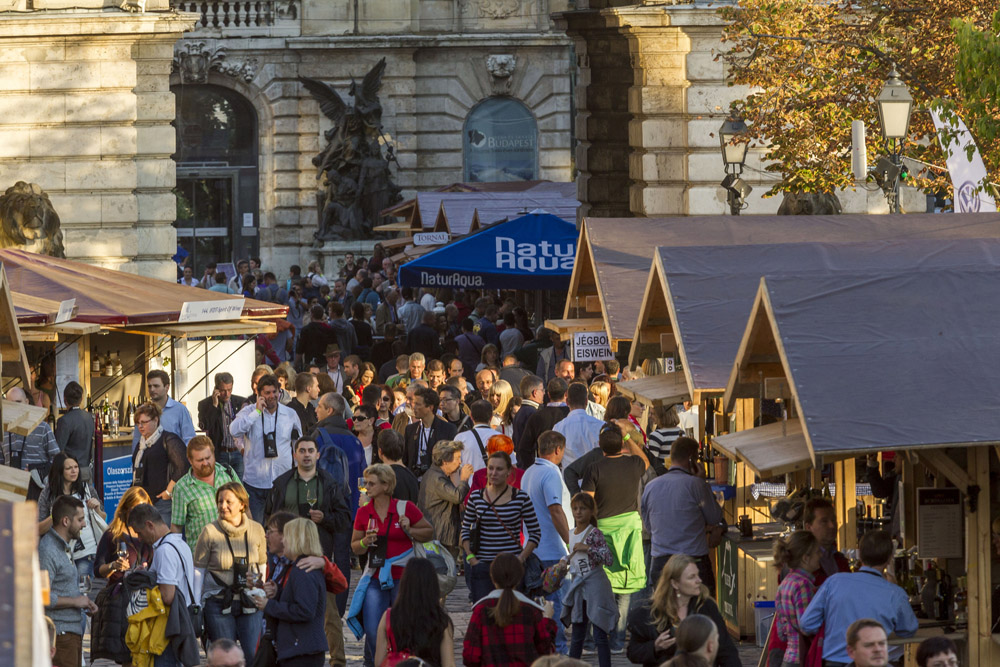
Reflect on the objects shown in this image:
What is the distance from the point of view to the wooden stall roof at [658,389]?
43.9ft

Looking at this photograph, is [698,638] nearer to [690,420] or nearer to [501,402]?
[690,420]

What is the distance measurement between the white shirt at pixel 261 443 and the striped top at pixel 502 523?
3.58m

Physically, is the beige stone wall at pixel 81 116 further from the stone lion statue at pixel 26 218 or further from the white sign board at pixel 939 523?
the white sign board at pixel 939 523

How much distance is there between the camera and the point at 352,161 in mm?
45250

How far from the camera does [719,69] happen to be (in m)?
22.5

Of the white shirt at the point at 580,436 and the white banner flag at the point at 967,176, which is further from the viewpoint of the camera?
the white banner flag at the point at 967,176

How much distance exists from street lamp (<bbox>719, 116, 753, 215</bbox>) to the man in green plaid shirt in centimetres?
884

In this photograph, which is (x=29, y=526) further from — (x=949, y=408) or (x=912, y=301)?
(x=912, y=301)

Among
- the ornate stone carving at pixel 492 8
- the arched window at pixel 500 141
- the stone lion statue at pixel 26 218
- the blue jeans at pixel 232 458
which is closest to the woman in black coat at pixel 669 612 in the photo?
the blue jeans at pixel 232 458

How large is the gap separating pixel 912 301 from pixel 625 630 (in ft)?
13.1

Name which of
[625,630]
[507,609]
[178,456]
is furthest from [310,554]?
[178,456]

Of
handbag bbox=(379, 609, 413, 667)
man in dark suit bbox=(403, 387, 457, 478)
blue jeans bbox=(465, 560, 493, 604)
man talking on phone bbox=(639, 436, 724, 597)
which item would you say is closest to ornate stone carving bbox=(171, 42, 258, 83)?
man in dark suit bbox=(403, 387, 457, 478)

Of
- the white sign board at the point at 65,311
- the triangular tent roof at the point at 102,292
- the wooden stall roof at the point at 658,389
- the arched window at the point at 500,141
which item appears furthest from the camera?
the arched window at the point at 500,141

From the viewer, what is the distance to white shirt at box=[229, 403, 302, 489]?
15406 millimetres
